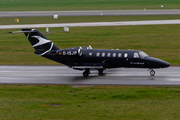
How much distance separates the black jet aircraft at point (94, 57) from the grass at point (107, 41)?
698 centimetres

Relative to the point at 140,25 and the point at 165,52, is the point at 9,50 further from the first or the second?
the point at 140,25

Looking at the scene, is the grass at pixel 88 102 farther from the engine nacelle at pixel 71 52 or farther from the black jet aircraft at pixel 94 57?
the engine nacelle at pixel 71 52

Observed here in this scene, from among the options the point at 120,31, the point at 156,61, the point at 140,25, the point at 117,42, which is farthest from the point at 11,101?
the point at 140,25

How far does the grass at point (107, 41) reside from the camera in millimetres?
43919

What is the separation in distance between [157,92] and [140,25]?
151 ft

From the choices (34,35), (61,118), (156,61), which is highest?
(34,35)

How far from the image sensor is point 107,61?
33.1m

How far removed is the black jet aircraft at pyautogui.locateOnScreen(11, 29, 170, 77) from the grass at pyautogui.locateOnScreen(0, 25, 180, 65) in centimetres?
698

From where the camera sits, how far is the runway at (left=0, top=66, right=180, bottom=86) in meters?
30.5
